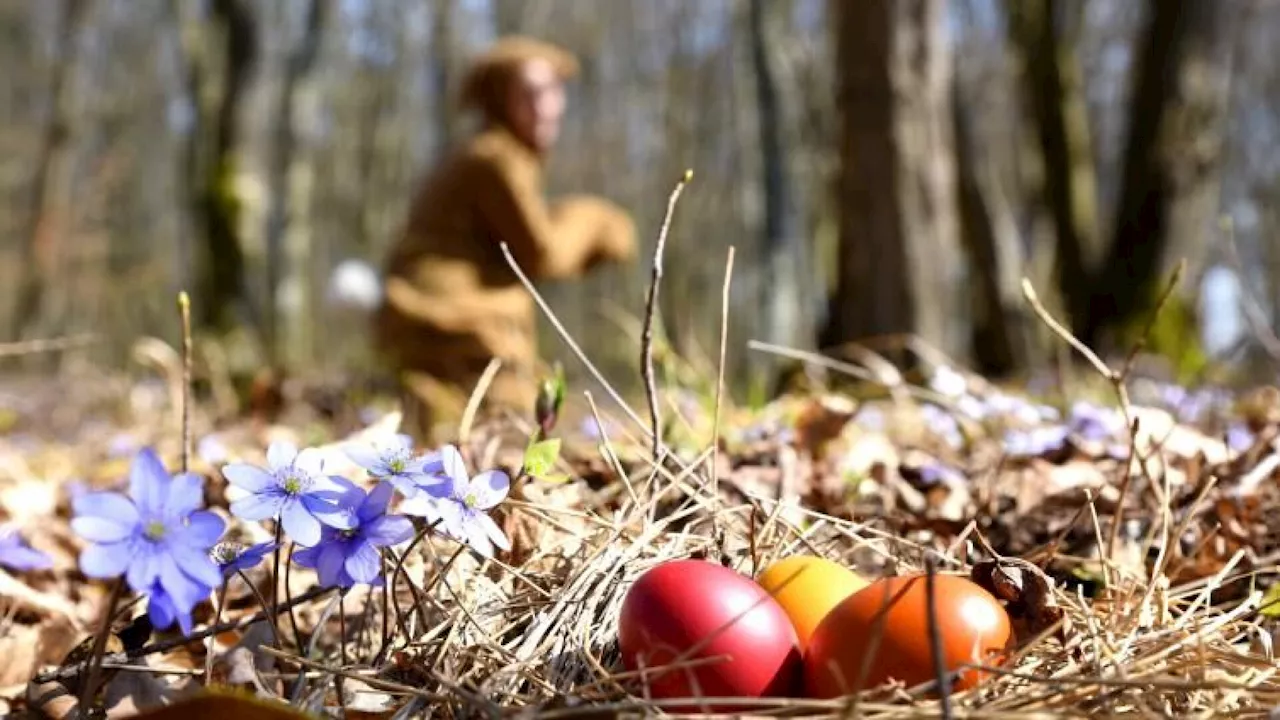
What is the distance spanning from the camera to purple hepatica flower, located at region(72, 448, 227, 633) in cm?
70

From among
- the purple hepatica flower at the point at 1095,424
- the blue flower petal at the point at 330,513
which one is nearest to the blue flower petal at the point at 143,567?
the blue flower petal at the point at 330,513

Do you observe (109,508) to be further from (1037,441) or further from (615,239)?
(615,239)

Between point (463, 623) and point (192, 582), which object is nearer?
point (192, 582)

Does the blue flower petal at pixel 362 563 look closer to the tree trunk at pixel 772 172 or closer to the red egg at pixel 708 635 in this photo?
the red egg at pixel 708 635

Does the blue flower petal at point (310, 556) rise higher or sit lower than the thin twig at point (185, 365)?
lower

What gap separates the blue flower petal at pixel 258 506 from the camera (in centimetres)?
79

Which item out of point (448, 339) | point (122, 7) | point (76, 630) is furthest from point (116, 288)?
point (76, 630)

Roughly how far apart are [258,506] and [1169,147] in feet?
25.5

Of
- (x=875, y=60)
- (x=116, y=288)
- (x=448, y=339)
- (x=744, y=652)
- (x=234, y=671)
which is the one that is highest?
(x=875, y=60)

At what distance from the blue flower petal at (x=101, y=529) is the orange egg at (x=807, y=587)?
0.50 meters

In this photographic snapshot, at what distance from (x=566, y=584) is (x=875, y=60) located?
4054 millimetres

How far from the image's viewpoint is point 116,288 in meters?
22.0

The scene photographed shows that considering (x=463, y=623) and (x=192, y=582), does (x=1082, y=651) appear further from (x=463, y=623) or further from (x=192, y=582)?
(x=192, y=582)

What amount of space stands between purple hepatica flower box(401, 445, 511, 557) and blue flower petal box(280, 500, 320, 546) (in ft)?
0.27
